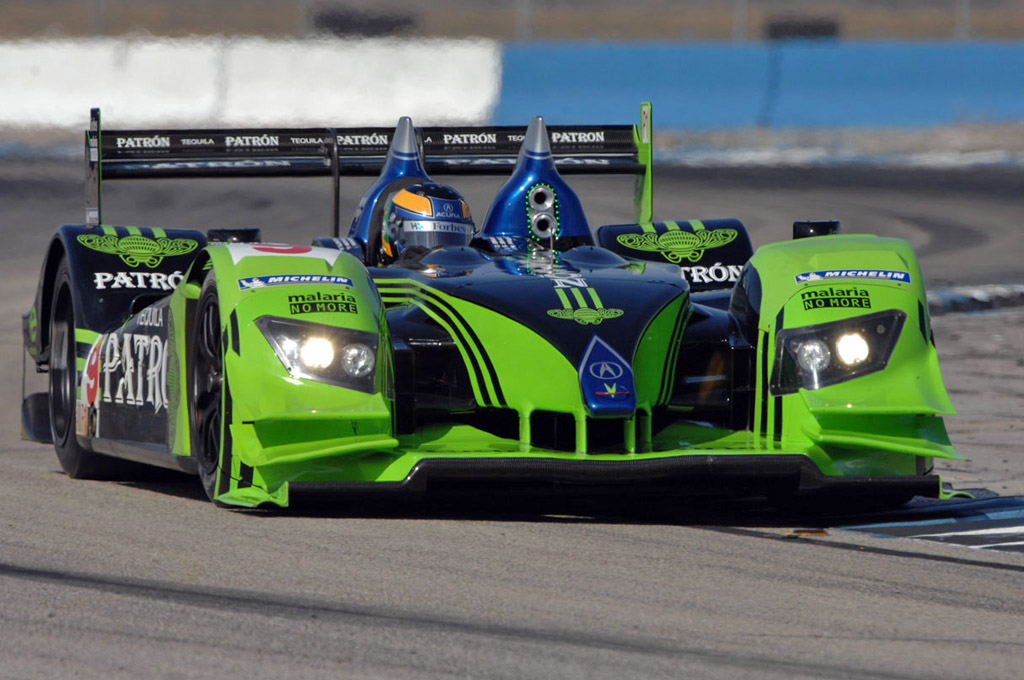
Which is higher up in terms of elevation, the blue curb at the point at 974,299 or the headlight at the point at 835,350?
the blue curb at the point at 974,299

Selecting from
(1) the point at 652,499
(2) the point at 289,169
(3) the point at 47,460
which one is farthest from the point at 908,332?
(3) the point at 47,460

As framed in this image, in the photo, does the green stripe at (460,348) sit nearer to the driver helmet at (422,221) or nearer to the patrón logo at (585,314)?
the patrón logo at (585,314)

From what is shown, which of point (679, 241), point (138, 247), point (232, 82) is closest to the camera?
point (138, 247)

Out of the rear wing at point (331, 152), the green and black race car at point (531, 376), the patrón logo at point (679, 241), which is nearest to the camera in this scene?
the green and black race car at point (531, 376)

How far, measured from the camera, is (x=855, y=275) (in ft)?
19.6

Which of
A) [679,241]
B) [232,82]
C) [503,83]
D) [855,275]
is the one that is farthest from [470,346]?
[503,83]

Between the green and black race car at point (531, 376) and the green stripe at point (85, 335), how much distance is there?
32cm

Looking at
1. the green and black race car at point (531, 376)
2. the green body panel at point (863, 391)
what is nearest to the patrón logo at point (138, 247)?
the green and black race car at point (531, 376)

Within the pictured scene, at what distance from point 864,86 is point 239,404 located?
64.0ft

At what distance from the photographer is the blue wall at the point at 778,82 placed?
23.0 meters

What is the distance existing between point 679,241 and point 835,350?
2242mm

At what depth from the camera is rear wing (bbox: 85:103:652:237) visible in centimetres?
825

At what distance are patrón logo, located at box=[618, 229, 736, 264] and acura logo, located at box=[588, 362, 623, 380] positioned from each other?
224 cm

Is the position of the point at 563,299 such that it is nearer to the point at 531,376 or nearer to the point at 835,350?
the point at 531,376
